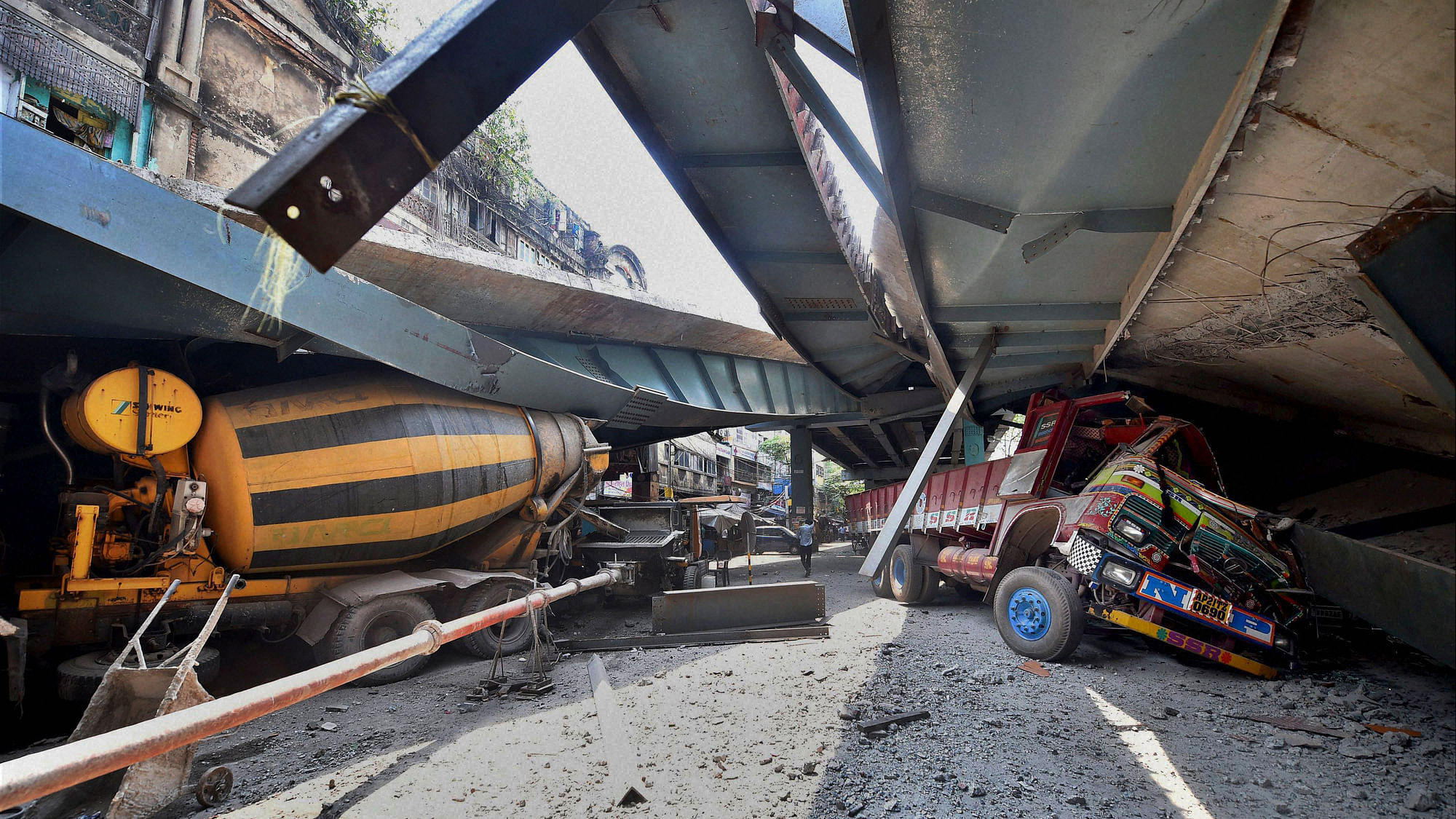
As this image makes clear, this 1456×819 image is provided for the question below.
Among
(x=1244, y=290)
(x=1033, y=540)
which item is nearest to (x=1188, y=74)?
(x=1244, y=290)

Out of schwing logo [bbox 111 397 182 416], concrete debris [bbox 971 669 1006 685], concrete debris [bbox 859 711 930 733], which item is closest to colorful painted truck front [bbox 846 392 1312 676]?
concrete debris [bbox 971 669 1006 685]

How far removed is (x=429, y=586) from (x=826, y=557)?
13179mm

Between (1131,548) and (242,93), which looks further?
(242,93)

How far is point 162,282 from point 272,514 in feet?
5.59

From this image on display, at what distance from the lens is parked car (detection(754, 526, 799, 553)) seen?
1491cm

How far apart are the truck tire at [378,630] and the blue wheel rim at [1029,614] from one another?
4785 millimetres

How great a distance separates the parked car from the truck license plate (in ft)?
32.6

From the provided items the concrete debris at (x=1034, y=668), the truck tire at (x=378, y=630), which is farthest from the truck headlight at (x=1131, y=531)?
the truck tire at (x=378, y=630)

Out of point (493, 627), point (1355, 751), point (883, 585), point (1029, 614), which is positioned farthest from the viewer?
point (883, 585)

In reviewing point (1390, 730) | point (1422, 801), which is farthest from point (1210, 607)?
point (1422, 801)

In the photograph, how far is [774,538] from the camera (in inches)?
606

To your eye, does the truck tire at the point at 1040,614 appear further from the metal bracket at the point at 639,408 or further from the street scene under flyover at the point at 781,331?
the metal bracket at the point at 639,408

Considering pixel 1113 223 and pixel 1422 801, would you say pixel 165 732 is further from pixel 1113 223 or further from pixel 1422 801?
pixel 1113 223

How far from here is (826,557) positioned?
17.4 m
